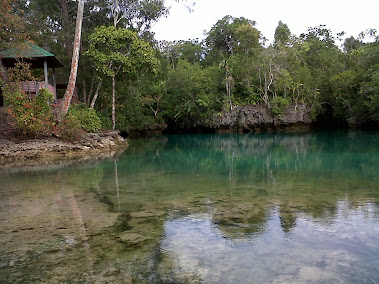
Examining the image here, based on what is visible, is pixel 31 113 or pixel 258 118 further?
pixel 258 118

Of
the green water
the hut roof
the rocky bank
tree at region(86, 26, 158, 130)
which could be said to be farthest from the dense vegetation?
the green water

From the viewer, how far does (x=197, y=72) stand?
3531 centimetres

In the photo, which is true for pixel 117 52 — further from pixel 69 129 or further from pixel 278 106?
pixel 278 106

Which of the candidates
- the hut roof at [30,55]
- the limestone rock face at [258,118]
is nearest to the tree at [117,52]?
the hut roof at [30,55]

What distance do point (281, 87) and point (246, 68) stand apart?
403 cm

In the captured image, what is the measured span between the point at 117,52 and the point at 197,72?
14.8 meters

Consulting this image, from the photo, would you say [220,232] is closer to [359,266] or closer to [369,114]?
[359,266]

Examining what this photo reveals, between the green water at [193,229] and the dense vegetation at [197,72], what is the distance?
1520 centimetres

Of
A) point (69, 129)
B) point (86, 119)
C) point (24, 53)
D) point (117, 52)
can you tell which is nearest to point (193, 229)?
point (69, 129)

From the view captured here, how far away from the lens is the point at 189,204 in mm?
Answer: 6613

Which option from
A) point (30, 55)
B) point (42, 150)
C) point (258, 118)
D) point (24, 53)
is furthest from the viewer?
point (258, 118)

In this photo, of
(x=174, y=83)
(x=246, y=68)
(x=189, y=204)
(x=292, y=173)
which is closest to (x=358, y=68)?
(x=246, y=68)

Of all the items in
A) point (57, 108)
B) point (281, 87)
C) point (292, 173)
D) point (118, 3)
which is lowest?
point (292, 173)

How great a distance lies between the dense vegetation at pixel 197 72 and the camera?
2234 cm
